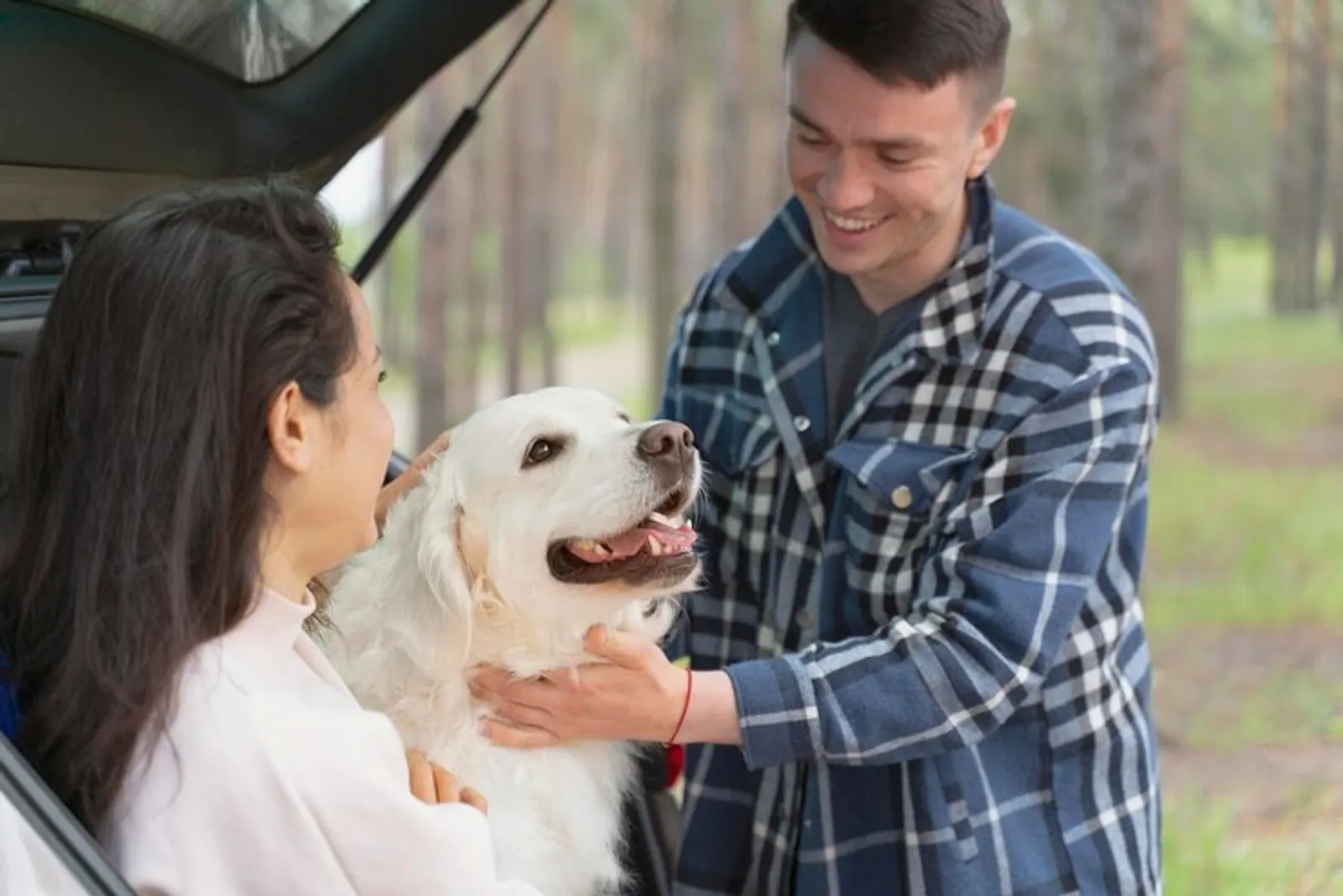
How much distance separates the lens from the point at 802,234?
2.71 metres

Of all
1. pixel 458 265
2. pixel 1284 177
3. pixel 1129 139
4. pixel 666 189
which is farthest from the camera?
pixel 458 265

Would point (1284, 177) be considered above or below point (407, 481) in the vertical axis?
below

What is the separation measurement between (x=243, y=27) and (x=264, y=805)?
1362 mm

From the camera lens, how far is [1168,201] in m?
14.2

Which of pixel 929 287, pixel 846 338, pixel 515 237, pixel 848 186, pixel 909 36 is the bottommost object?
pixel 515 237

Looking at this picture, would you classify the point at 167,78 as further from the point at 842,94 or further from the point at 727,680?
the point at 727,680

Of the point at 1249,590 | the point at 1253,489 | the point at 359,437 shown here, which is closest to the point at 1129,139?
the point at 1249,590

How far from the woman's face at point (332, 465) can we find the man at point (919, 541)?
623 millimetres

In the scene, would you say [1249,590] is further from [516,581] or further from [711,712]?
[516,581]

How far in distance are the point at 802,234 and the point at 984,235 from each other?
37 centimetres

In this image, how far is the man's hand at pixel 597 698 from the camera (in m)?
2.18

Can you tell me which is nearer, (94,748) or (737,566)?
(94,748)

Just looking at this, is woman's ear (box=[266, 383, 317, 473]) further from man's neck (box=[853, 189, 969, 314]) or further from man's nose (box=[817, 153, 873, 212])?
man's neck (box=[853, 189, 969, 314])

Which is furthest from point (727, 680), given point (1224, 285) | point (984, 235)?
point (1224, 285)
